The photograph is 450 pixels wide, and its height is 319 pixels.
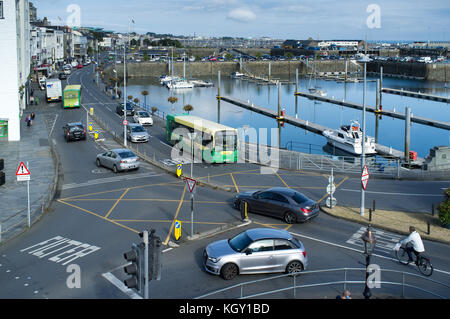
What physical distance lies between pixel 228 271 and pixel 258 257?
41.8 inches

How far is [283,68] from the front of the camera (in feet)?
559

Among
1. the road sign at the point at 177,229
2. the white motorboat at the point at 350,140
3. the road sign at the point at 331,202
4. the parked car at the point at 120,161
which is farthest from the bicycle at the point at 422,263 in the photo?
the white motorboat at the point at 350,140

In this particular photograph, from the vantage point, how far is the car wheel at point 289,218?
71.7ft

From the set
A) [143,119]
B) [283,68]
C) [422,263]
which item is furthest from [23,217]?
[283,68]

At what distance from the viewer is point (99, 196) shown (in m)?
26.9

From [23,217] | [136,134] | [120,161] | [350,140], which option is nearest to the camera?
[23,217]

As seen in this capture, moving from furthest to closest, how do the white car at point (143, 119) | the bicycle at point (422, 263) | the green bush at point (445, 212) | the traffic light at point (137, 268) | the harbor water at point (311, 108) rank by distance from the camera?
the harbor water at point (311, 108), the white car at point (143, 119), the green bush at point (445, 212), the bicycle at point (422, 263), the traffic light at point (137, 268)

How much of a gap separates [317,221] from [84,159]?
2048 cm

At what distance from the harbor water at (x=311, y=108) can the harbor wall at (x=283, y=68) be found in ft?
17.6

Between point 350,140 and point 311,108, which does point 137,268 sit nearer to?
point 350,140

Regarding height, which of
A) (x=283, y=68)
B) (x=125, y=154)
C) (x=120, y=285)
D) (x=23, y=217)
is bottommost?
(x=120, y=285)

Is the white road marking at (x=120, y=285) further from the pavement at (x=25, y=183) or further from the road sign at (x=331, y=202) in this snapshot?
the road sign at (x=331, y=202)
